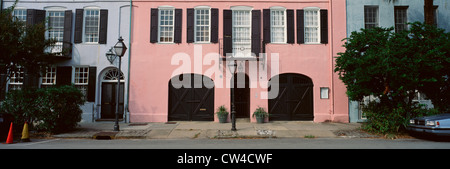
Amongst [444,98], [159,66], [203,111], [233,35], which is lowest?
[203,111]

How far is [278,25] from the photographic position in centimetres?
1455

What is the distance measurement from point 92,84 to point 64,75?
5.64 feet

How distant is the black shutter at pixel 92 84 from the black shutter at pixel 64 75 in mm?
1184

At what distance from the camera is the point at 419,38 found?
33.6ft

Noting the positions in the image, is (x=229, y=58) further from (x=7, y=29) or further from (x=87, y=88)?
(x=7, y=29)

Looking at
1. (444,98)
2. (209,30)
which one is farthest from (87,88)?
(444,98)

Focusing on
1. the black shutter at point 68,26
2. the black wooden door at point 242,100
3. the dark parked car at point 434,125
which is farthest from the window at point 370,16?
the black shutter at point 68,26

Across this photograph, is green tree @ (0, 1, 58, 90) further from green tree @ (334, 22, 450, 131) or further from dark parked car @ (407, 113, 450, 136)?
dark parked car @ (407, 113, 450, 136)

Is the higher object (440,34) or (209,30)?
(209,30)

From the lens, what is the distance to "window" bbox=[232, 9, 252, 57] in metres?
14.2

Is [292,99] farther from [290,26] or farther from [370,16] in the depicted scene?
[370,16]

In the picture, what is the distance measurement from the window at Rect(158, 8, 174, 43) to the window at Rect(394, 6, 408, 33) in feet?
42.3

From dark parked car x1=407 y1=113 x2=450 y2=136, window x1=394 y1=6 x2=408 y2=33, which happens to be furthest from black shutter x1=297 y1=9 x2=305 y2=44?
dark parked car x1=407 y1=113 x2=450 y2=136

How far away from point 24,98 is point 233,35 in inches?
393
